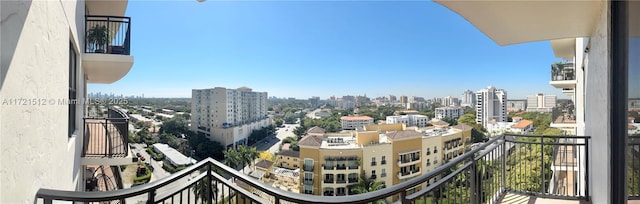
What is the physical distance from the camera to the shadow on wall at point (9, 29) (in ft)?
3.20

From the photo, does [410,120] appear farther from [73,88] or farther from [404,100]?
[73,88]

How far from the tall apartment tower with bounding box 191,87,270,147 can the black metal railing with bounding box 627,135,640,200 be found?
985 inches

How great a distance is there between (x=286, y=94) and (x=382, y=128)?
17.7m

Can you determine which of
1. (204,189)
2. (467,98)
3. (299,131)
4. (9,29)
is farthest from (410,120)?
(9,29)

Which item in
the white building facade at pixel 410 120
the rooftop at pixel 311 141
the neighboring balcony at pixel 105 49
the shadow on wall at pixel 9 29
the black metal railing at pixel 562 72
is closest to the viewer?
the shadow on wall at pixel 9 29

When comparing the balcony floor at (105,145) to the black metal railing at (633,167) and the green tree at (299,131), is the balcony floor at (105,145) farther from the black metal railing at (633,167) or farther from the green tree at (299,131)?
the green tree at (299,131)

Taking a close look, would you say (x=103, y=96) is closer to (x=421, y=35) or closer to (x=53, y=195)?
(x=53, y=195)

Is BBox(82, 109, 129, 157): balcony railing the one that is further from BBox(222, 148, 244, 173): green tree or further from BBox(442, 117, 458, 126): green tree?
BBox(442, 117, 458, 126): green tree

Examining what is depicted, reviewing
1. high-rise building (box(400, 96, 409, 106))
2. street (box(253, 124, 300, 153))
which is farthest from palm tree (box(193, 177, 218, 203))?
high-rise building (box(400, 96, 409, 106))

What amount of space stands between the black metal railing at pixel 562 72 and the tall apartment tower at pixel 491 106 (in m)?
16.4

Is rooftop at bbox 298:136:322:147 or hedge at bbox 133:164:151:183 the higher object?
rooftop at bbox 298:136:322:147

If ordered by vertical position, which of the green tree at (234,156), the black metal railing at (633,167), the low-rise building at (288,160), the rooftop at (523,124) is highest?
the black metal railing at (633,167)

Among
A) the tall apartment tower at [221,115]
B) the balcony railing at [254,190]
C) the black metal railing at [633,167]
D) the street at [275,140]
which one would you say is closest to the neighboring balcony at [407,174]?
the street at [275,140]

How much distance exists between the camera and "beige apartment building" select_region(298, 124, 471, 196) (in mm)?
25578
